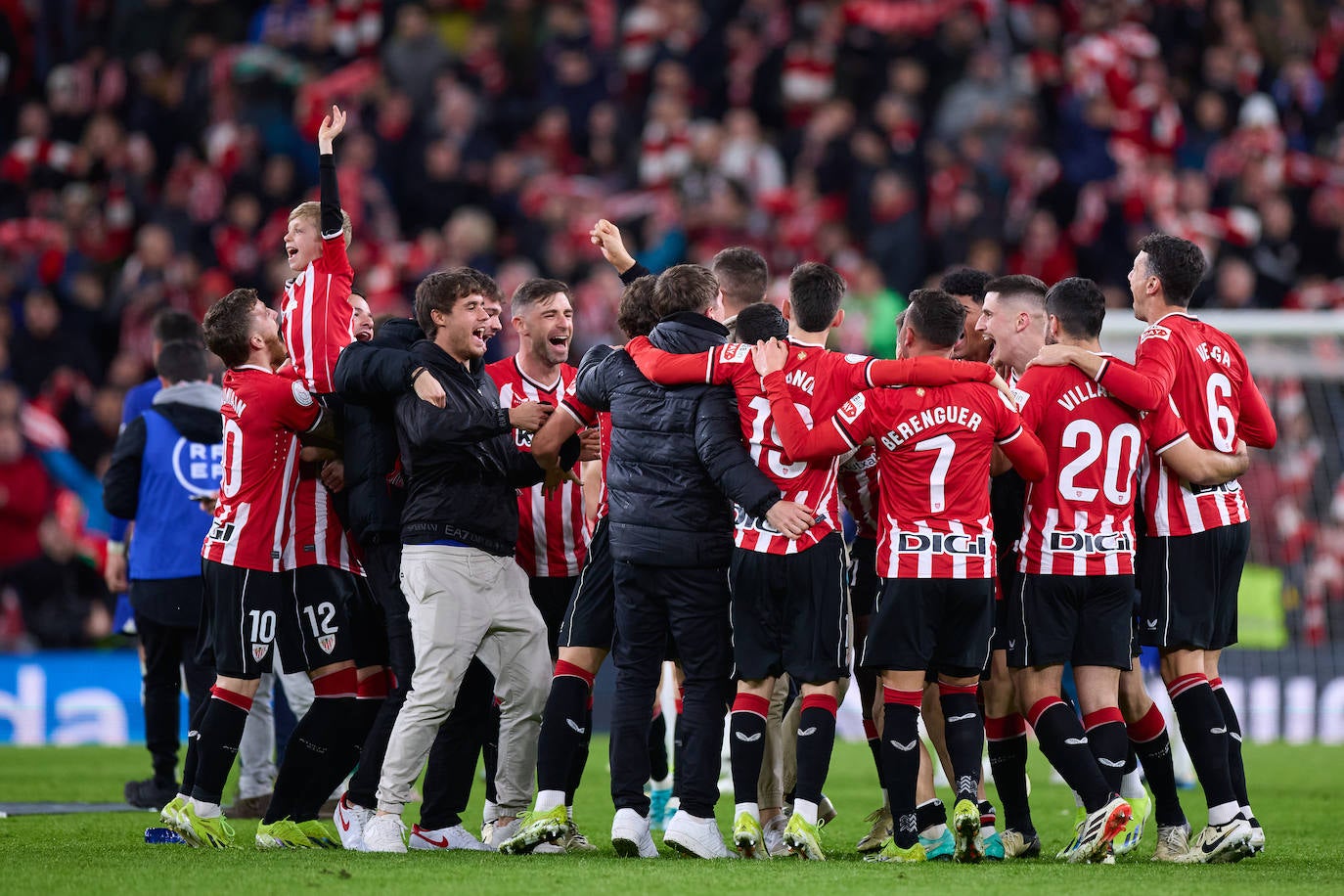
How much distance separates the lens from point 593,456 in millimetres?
7301

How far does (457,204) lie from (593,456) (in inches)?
411

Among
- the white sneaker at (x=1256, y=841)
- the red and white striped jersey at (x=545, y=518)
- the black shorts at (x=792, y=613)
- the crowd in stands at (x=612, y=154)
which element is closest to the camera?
the black shorts at (x=792, y=613)

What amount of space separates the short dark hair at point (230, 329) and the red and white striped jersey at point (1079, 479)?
3.24 metres

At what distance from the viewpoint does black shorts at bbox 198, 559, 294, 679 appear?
7.01m

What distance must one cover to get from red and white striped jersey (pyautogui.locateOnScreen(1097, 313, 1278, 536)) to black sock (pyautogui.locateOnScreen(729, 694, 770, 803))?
1.92 meters

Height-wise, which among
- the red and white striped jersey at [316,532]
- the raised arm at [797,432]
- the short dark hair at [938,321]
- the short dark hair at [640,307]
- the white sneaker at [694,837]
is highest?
the short dark hair at [640,307]

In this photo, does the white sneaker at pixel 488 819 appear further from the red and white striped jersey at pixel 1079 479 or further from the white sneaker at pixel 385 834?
the red and white striped jersey at pixel 1079 479

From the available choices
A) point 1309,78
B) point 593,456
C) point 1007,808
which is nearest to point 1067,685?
point 1007,808

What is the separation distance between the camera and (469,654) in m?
6.69

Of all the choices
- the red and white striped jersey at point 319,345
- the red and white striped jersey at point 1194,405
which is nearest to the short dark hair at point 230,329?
the red and white striped jersey at point 319,345

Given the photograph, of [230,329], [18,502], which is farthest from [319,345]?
[18,502]

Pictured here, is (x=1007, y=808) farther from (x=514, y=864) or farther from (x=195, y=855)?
(x=195, y=855)

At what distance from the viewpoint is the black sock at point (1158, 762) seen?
22.9 ft

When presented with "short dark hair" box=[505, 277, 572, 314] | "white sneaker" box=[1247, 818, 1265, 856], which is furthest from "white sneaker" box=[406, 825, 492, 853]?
"white sneaker" box=[1247, 818, 1265, 856]
